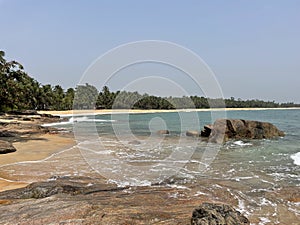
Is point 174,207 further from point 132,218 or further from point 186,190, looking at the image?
point 186,190

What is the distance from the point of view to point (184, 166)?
1434 centimetres

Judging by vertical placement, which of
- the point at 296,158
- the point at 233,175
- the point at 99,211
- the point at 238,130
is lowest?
the point at 296,158

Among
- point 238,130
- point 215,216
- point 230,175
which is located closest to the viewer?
point 215,216

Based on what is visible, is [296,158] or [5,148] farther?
[296,158]

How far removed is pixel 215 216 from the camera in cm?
458

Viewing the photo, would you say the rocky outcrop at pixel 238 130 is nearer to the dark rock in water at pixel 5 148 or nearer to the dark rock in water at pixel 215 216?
the dark rock in water at pixel 5 148

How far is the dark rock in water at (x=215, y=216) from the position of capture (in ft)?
14.7

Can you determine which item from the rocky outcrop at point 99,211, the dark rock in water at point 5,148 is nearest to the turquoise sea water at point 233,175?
the rocky outcrop at point 99,211

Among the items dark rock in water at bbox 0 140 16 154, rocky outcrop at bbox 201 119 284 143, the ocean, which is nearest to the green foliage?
rocky outcrop at bbox 201 119 284 143

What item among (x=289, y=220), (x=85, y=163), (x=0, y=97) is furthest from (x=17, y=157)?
(x=289, y=220)

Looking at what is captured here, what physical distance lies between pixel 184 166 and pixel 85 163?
5025 millimetres

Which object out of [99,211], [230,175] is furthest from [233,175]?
[99,211]

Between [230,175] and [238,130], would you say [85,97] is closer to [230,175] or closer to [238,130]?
[238,130]

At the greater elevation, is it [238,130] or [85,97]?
[85,97]
